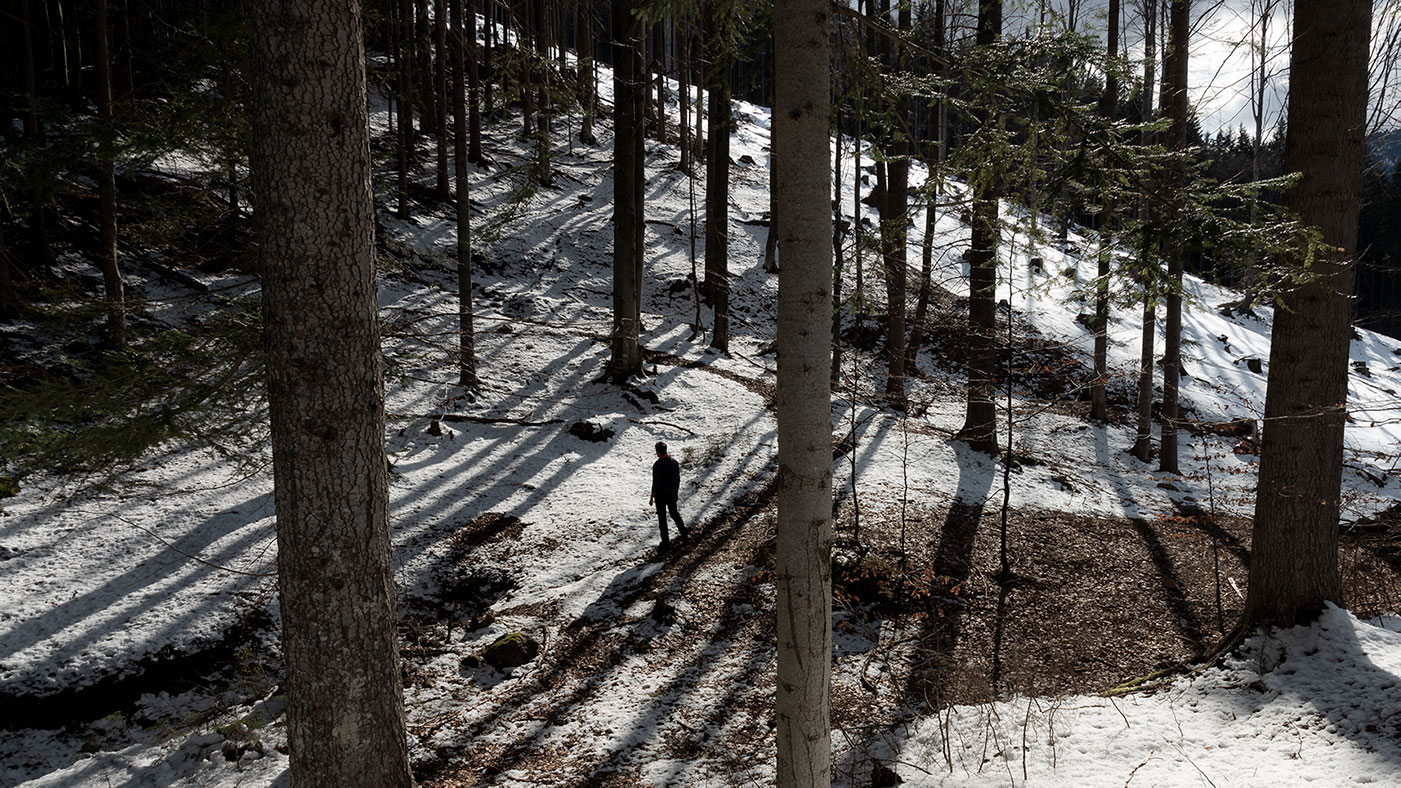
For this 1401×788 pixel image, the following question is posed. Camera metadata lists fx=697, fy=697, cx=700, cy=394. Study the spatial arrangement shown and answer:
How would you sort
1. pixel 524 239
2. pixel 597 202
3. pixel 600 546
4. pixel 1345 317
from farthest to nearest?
1. pixel 597 202
2. pixel 524 239
3. pixel 600 546
4. pixel 1345 317

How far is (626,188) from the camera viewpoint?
48.0 ft

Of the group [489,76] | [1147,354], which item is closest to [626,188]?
[489,76]

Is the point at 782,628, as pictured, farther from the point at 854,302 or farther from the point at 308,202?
the point at 308,202

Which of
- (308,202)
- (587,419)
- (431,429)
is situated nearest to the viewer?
(308,202)

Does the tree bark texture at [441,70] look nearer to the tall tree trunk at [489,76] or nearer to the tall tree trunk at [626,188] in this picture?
the tall tree trunk at [489,76]

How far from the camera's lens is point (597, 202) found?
26.9 metres

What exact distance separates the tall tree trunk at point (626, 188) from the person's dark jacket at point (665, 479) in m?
5.32

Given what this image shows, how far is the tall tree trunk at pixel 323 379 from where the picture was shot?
329 cm

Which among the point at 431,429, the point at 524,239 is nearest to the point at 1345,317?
the point at 431,429

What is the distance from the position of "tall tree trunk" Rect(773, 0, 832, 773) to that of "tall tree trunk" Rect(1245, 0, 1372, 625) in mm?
4591

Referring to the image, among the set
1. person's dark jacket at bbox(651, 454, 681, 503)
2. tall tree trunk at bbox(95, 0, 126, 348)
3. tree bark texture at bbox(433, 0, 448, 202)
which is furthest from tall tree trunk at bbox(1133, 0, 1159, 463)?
tall tree trunk at bbox(95, 0, 126, 348)

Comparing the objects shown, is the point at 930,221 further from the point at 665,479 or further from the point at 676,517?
the point at 676,517

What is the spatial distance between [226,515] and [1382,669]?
41.1 ft

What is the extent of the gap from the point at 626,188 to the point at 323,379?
12018 millimetres
